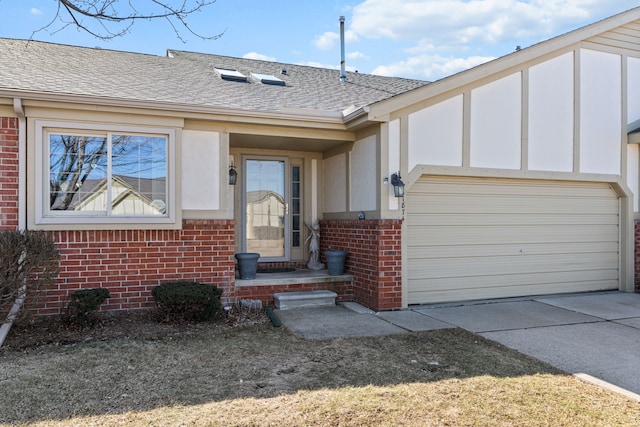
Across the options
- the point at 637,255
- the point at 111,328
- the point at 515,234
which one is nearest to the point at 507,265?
the point at 515,234

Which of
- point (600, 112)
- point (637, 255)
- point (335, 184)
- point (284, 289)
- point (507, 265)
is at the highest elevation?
point (600, 112)

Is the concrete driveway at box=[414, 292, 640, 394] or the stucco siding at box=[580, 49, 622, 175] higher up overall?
the stucco siding at box=[580, 49, 622, 175]

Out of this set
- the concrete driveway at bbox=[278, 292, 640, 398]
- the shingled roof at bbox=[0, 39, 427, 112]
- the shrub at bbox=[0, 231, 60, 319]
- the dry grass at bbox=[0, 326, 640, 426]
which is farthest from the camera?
the shingled roof at bbox=[0, 39, 427, 112]

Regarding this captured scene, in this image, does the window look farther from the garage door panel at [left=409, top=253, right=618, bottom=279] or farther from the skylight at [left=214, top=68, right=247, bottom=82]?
the garage door panel at [left=409, top=253, right=618, bottom=279]

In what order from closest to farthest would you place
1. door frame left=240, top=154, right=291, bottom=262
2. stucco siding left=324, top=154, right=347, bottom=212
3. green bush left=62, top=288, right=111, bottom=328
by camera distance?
green bush left=62, top=288, right=111, bottom=328
stucco siding left=324, top=154, right=347, bottom=212
door frame left=240, top=154, right=291, bottom=262

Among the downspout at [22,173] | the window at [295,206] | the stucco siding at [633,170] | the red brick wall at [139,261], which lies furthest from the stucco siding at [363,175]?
the stucco siding at [633,170]

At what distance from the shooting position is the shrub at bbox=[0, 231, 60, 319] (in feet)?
15.9

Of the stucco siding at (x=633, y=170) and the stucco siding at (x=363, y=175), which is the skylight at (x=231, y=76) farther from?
the stucco siding at (x=633, y=170)

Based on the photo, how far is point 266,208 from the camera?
8.62 meters

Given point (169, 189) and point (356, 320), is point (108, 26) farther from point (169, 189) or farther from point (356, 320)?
point (356, 320)

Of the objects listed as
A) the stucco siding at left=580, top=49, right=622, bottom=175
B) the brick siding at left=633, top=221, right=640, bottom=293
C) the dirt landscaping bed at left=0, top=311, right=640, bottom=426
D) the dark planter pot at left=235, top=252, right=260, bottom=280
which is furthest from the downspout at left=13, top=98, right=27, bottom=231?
the brick siding at left=633, top=221, right=640, bottom=293

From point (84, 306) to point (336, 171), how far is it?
4.59 meters

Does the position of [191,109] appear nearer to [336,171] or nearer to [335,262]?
[336,171]

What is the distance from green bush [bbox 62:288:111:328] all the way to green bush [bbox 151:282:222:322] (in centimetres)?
65
